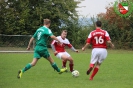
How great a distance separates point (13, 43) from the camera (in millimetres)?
35938

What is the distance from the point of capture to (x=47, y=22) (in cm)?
1307

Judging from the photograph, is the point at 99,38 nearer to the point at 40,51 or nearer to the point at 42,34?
the point at 42,34

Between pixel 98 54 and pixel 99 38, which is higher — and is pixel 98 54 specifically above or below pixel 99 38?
below

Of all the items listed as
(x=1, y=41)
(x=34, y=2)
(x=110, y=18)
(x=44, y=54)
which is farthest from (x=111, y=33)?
(x=44, y=54)

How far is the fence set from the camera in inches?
1383

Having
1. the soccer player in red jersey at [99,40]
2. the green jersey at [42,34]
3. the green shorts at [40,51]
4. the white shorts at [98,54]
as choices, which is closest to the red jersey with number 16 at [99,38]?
the soccer player in red jersey at [99,40]

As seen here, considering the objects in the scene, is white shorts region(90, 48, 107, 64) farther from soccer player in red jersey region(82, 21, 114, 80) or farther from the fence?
the fence

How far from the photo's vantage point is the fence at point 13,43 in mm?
A: 35125

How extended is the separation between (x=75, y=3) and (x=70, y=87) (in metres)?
35.0

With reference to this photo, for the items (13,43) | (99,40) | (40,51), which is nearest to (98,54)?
(99,40)

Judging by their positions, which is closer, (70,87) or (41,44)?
(70,87)

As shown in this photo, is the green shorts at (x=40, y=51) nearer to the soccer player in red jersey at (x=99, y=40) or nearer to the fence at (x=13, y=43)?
the soccer player in red jersey at (x=99, y=40)

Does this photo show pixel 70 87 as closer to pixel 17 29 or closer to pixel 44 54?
pixel 44 54

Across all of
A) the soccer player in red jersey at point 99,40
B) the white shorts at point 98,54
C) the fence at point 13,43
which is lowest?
the fence at point 13,43
